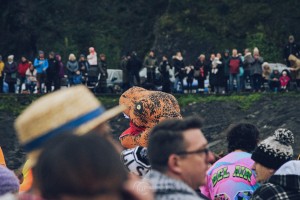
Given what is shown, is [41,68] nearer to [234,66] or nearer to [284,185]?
[234,66]

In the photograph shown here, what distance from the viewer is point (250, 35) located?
52.2 metres

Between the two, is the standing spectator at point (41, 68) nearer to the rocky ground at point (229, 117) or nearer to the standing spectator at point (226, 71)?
the rocky ground at point (229, 117)

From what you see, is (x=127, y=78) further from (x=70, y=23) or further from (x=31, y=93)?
(x=70, y=23)

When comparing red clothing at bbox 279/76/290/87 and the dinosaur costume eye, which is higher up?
the dinosaur costume eye

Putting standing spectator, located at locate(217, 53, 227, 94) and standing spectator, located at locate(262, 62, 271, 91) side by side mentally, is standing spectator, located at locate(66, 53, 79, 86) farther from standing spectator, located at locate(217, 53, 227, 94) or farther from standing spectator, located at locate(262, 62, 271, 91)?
standing spectator, located at locate(262, 62, 271, 91)

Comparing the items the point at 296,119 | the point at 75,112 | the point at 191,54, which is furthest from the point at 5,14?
the point at 75,112

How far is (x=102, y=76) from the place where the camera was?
134 ft

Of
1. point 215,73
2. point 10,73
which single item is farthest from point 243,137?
point 10,73

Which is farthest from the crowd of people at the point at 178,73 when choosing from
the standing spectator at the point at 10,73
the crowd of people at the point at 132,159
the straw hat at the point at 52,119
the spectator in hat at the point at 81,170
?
the spectator in hat at the point at 81,170

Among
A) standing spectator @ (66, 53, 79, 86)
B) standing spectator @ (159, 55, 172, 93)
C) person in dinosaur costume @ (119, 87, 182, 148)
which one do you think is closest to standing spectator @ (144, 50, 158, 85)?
standing spectator @ (159, 55, 172, 93)

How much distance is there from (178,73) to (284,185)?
34224mm

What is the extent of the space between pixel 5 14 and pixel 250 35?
1215 centimetres

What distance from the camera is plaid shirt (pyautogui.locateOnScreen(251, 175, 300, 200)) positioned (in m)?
6.31

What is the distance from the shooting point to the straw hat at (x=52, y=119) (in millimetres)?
3934
